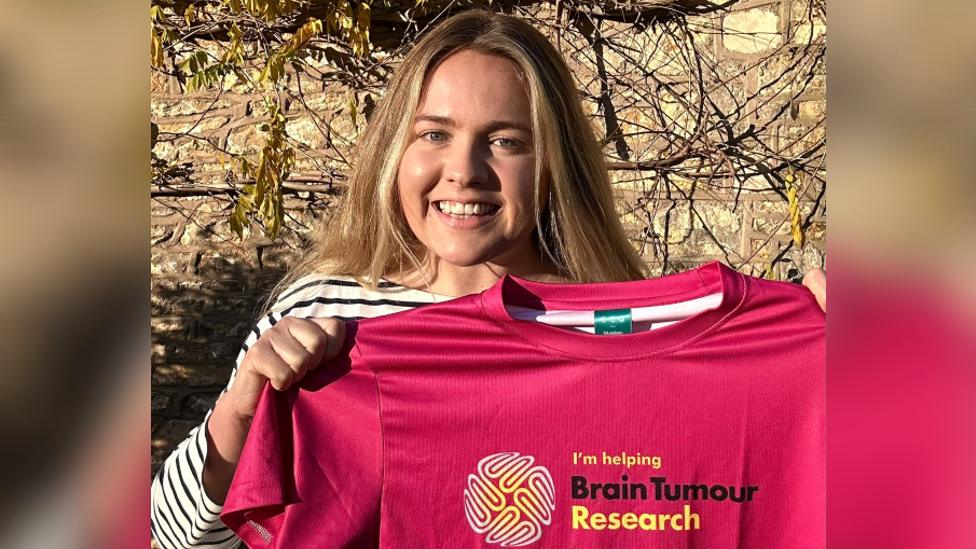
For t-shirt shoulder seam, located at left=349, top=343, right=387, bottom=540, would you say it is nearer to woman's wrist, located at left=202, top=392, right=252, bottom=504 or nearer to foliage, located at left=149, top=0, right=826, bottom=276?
woman's wrist, located at left=202, top=392, right=252, bottom=504

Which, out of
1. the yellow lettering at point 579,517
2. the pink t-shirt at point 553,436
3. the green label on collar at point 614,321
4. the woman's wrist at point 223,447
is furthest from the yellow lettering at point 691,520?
the woman's wrist at point 223,447

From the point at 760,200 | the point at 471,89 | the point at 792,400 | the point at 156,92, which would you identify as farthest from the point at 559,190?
the point at 156,92

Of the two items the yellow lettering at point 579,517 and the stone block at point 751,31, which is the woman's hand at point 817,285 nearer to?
→ the yellow lettering at point 579,517

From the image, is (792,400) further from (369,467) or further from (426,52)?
(426,52)

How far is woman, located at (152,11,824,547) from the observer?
1.76m

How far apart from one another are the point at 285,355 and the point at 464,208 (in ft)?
1.61

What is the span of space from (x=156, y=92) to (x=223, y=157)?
0.48 metres

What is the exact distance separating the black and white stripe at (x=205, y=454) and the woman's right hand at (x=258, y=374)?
0.09ft

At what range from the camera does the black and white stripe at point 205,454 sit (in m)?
1.71
